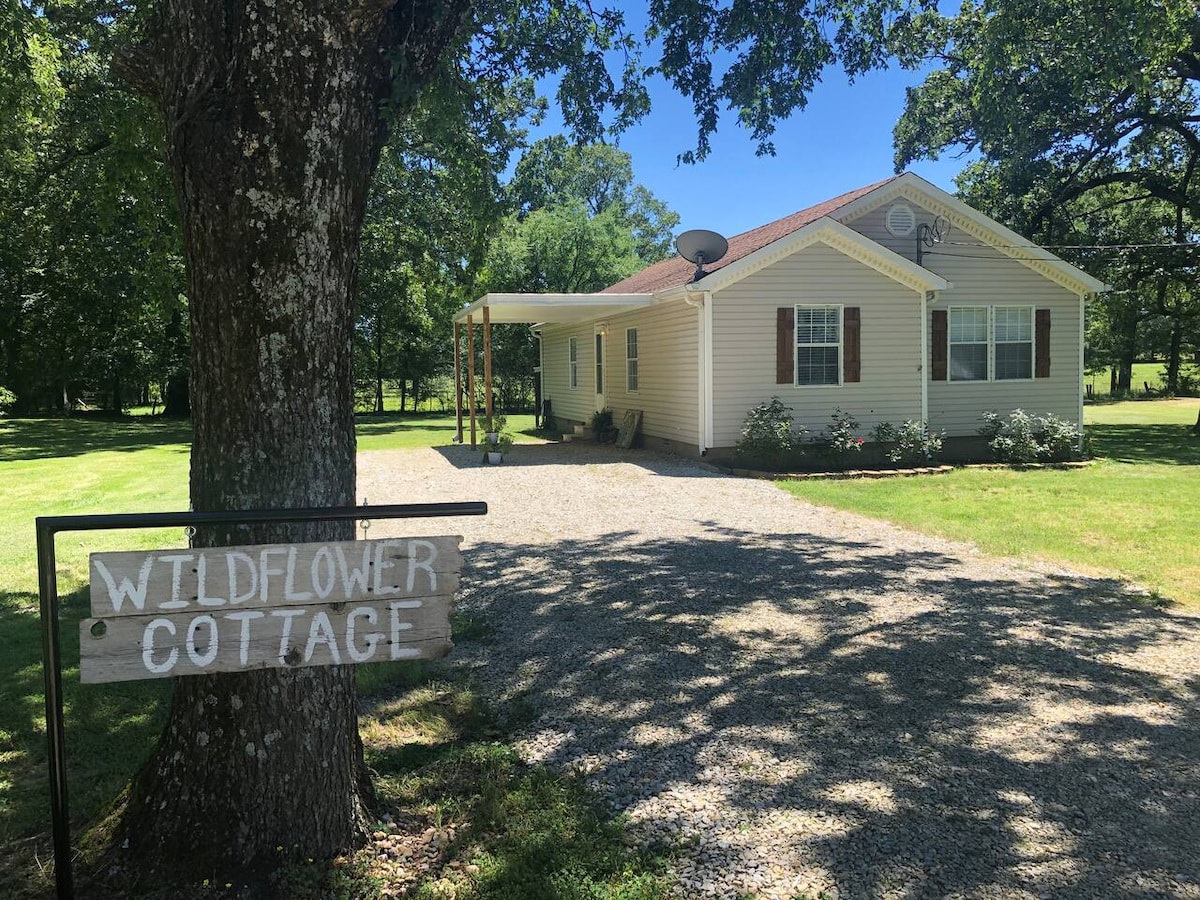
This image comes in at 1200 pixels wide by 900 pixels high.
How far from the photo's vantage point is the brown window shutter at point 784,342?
13570 millimetres

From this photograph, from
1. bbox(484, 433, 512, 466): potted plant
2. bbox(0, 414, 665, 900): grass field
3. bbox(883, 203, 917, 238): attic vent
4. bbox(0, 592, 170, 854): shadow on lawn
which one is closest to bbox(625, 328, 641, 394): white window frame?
bbox(484, 433, 512, 466): potted plant

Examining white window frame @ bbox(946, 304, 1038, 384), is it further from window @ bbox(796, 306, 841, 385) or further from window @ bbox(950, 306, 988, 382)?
window @ bbox(796, 306, 841, 385)

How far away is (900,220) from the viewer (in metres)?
15.2

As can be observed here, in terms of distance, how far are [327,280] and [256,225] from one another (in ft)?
0.85

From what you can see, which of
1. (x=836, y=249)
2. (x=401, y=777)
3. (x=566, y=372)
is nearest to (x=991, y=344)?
(x=836, y=249)

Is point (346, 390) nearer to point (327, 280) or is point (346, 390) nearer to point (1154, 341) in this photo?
point (327, 280)

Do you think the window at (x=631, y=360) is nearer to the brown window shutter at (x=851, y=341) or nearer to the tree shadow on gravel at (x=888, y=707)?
the brown window shutter at (x=851, y=341)

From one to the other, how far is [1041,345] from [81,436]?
22.7m

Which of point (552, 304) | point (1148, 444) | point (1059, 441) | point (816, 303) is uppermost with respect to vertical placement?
point (552, 304)

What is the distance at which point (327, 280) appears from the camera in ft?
8.86

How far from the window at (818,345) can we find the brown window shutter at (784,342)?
20cm

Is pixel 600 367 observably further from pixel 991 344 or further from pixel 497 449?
pixel 991 344

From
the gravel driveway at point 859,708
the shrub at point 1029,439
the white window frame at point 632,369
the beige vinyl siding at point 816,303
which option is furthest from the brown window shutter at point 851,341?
the gravel driveway at point 859,708

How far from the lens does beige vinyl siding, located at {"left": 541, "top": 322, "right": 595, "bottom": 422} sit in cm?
2002
